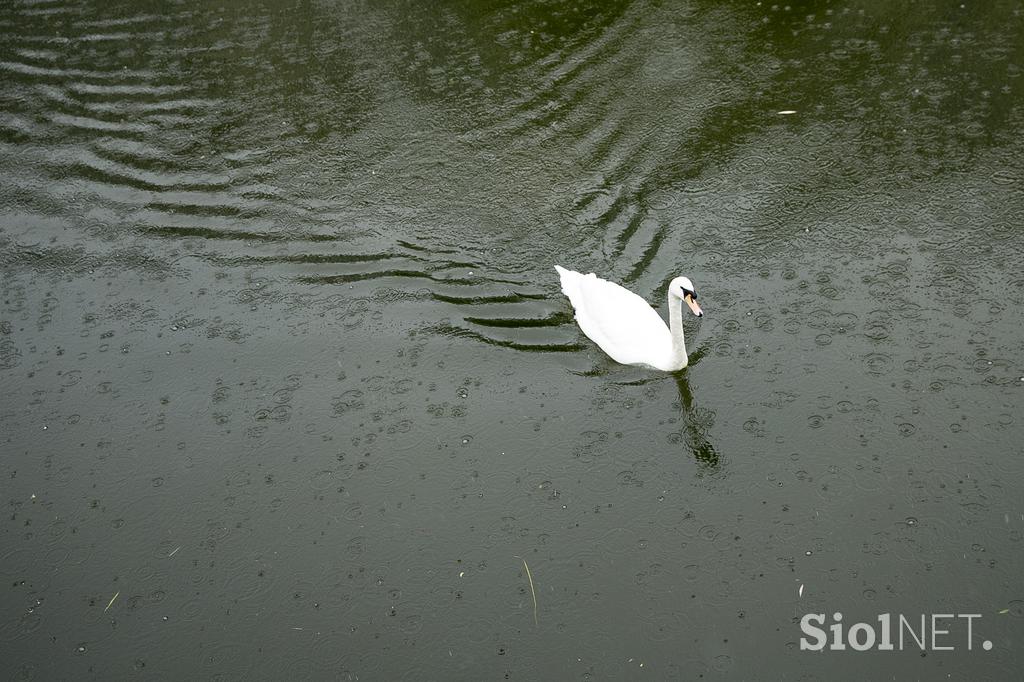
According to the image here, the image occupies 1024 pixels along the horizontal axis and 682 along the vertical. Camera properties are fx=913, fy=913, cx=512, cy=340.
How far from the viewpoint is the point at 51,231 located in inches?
352

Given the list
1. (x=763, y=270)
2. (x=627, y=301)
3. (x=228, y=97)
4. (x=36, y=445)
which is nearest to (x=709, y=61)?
(x=763, y=270)

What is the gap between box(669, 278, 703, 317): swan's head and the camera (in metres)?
6.36

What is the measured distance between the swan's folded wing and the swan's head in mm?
404

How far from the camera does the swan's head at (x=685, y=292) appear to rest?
6.36 m

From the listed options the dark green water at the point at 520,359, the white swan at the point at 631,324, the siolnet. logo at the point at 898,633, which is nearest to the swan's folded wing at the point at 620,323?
the white swan at the point at 631,324

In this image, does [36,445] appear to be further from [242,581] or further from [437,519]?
[437,519]

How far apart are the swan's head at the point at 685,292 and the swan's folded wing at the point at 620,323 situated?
1.33ft

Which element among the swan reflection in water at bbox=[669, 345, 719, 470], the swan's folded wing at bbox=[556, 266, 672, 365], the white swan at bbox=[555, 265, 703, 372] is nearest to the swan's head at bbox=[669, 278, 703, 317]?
the white swan at bbox=[555, 265, 703, 372]

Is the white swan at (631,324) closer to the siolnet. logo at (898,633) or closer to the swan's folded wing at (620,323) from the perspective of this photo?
the swan's folded wing at (620,323)

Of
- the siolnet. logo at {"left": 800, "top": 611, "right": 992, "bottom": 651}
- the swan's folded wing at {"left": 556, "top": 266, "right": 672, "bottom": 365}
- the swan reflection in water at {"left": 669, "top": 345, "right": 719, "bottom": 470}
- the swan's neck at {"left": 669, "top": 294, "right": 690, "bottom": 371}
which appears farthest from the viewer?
the swan's folded wing at {"left": 556, "top": 266, "right": 672, "bottom": 365}

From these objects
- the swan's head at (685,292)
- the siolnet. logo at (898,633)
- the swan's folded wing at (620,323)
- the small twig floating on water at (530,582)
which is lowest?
the siolnet. logo at (898,633)

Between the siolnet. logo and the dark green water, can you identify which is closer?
the siolnet. logo

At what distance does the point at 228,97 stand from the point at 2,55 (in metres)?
4.07

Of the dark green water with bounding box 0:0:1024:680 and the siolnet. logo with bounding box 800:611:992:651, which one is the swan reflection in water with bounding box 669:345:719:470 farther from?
the siolnet. logo with bounding box 800:611:992:651
